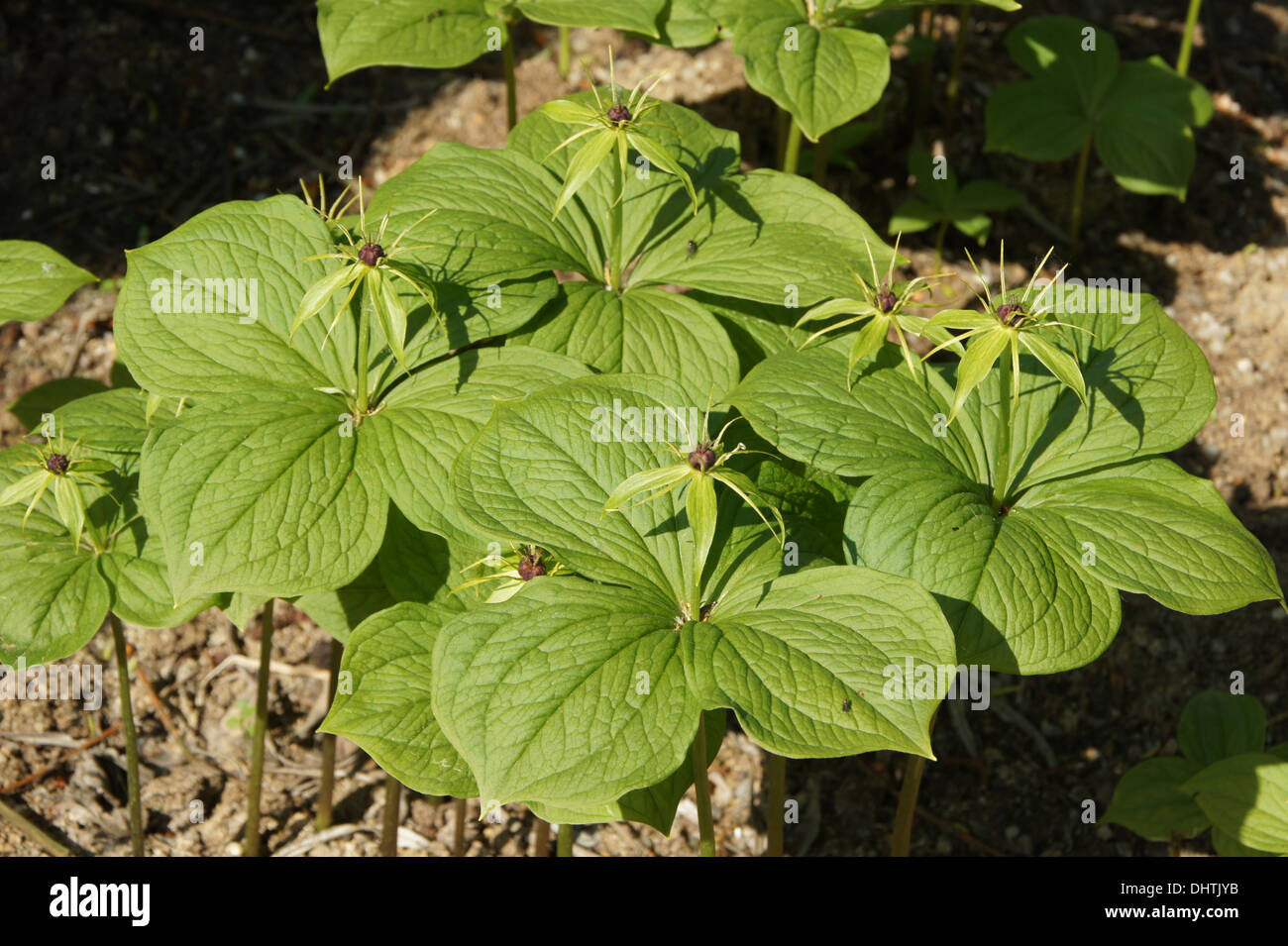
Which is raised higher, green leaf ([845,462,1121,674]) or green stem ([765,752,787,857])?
green leaf ([845,462,1121,674])

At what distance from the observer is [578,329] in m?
2.52

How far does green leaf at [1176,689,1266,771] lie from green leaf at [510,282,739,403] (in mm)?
1465

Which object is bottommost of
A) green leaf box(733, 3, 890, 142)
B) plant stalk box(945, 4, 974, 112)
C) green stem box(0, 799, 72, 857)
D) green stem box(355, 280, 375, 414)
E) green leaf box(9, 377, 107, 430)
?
green stem box(0, 799, 72, 857)

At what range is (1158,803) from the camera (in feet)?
9.18

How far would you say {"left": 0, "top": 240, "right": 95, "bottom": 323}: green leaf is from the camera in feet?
8.58

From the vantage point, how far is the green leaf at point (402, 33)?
2.96 metres

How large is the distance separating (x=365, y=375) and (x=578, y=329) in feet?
1.52

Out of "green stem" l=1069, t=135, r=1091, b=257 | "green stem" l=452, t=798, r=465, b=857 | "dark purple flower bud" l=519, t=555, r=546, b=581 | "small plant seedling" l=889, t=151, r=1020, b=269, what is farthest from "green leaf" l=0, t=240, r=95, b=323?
"green stem" l=1069, t=135, r=1091, b=257

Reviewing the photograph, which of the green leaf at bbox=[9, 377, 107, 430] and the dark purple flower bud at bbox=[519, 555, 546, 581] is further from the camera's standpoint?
the green leaf at bbox=[9, 377, 107, 430]

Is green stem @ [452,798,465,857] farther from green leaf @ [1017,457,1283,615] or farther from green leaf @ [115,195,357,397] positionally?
green leaf @ [1017,457,1283,615]

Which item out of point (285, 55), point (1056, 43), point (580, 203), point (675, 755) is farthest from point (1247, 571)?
point (285, 55)

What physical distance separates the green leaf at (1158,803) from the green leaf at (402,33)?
2.42 metres

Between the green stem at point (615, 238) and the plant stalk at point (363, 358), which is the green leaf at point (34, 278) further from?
the green stem at point (615, 238)

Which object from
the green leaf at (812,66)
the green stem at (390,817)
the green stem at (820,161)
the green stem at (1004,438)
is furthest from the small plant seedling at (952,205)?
the green stem at (390,817)
